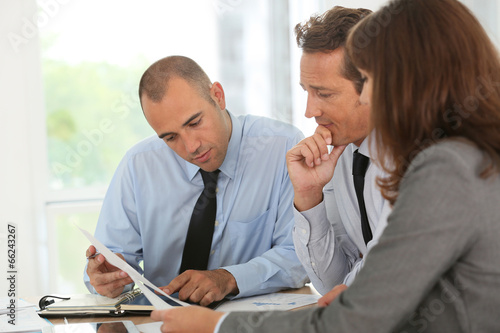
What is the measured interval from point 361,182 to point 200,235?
644mm

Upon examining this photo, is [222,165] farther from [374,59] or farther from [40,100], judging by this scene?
[40,100]

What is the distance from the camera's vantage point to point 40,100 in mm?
3424

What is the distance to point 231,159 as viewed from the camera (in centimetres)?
210

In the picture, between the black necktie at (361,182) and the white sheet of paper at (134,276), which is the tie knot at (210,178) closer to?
the black necktie at (361,182)

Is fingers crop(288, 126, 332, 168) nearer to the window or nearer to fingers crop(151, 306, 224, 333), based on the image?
fingers crop(151, 306, 224, 333)

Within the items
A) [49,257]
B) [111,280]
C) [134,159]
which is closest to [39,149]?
[49,257]

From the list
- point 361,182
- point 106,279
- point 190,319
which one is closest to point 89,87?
point 106,279

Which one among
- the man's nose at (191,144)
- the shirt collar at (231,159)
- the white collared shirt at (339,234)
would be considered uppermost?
the man's nose at (191,144)

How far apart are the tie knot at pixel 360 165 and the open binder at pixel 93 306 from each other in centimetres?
69

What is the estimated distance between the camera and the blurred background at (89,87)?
3.34 meters

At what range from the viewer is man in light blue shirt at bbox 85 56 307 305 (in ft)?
6.33

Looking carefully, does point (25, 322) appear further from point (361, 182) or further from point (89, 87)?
point (89, 87)

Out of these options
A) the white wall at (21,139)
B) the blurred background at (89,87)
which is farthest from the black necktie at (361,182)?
the white wall at (21,139)

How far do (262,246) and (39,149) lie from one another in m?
2.00
